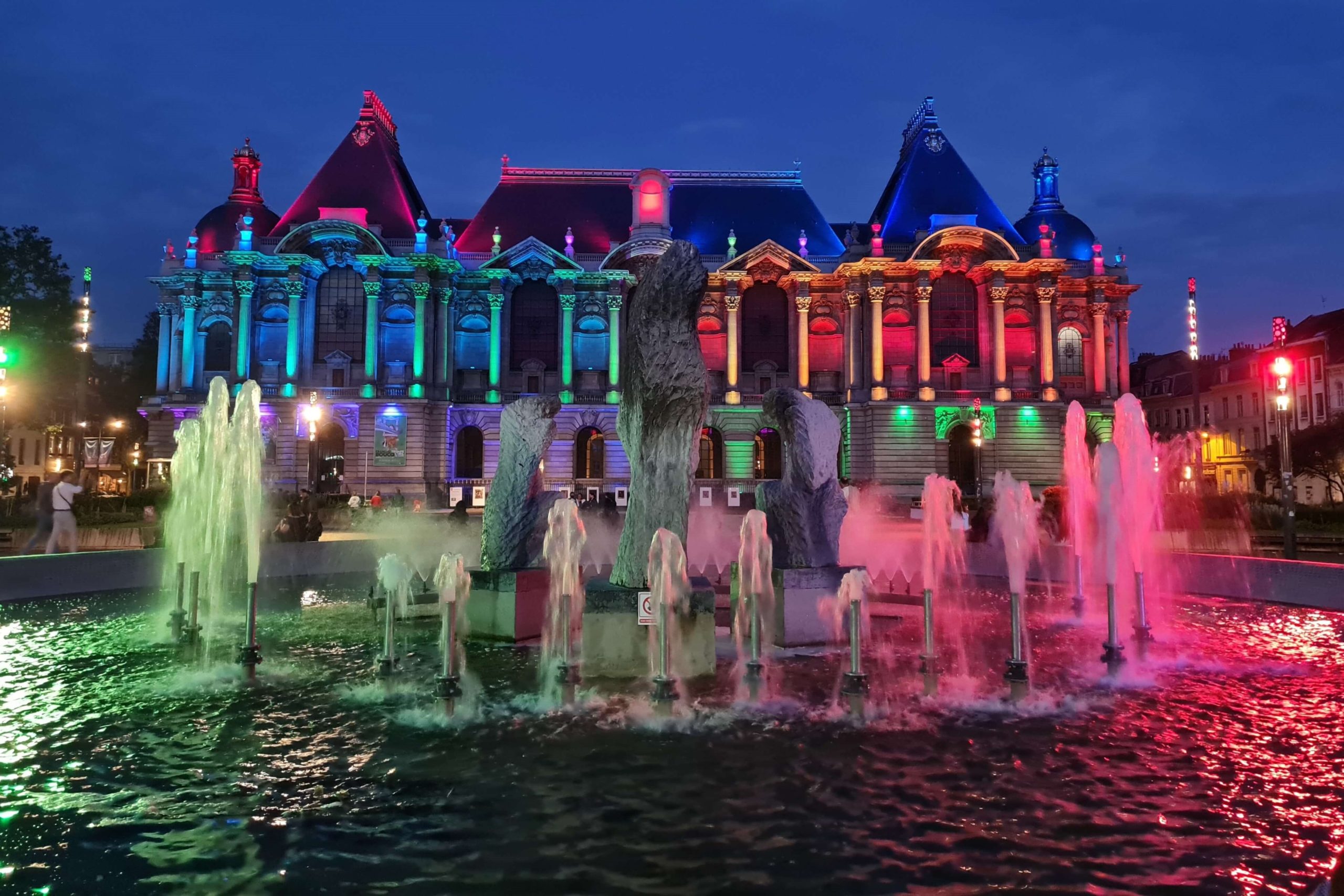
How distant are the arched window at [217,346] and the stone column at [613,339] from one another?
21.5 metres

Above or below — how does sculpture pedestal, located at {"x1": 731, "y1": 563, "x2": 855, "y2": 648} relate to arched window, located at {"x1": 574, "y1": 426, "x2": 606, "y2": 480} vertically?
below

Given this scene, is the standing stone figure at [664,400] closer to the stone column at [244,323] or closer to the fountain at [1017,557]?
the fountain at [1017,557]

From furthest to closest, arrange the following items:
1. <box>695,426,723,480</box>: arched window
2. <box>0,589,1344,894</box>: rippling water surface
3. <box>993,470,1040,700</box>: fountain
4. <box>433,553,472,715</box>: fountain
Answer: <box>695,426,723,480</box>: arched window, <box>993,470,1040,700</box>: fountain, <box>433,553,472,715</box>: fountain, <box>0,589,1344,894</box>: rippling water surface

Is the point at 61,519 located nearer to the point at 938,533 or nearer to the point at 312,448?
the point at 938,533

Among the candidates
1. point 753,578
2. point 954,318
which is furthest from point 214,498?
point 954,318

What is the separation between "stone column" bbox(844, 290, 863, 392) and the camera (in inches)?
1873

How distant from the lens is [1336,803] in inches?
198

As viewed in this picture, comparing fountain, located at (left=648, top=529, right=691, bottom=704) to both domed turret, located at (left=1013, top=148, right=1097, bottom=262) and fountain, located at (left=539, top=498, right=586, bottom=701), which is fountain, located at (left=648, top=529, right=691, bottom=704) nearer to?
fountain, located at (left=539, top=498, right=586, bottom=701)

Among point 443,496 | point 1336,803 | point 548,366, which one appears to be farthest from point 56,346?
point 1336,803

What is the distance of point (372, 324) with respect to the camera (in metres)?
44.9

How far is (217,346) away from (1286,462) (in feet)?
162

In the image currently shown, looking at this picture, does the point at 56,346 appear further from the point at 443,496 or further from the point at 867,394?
the point at 867,394

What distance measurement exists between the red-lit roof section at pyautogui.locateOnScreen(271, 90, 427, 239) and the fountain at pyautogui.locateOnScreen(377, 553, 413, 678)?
127 ft

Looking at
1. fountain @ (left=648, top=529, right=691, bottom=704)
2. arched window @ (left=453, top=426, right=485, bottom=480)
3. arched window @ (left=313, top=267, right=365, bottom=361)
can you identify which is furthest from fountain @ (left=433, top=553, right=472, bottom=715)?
arched window @ (left=313, top=267, right=365, bottom=361)
